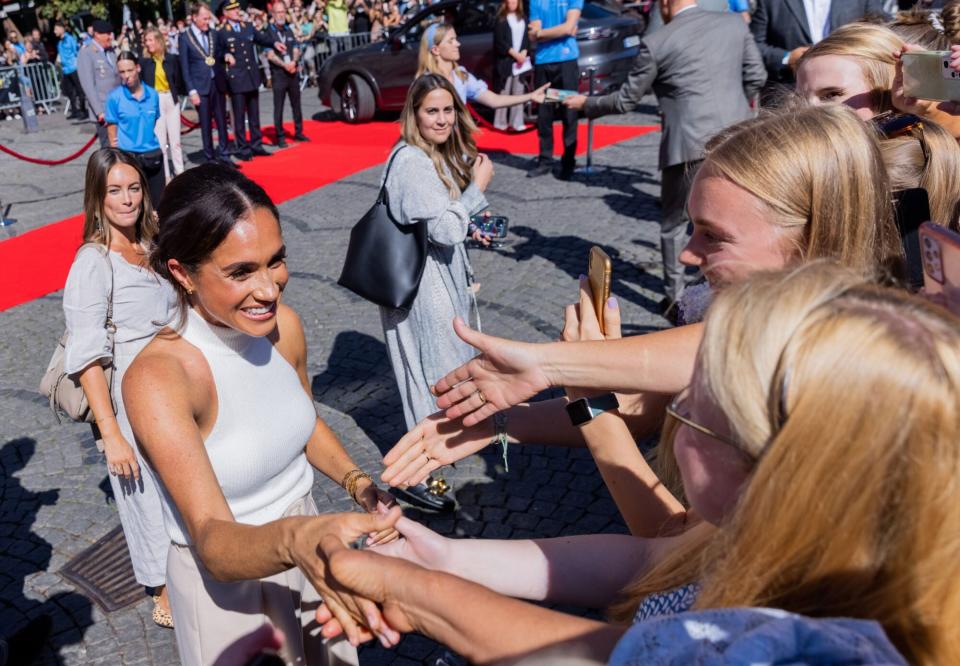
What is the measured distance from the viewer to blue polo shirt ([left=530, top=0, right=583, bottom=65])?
9883 mm

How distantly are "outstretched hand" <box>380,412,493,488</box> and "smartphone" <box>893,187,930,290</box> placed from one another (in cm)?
125

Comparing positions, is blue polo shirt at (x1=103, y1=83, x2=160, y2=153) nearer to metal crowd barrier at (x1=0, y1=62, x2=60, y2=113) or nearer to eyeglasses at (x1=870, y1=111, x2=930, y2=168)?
eyeglasses at (x1=870, y1=111, x2=930, y2=168)

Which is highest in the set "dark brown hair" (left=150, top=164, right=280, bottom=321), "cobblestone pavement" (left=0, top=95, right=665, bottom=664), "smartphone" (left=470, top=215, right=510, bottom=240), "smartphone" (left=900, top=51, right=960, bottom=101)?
"smartphone" (left=900, top=51, right=960, bottom=101)

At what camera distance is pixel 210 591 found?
91.3 inches

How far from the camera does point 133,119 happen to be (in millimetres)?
8148

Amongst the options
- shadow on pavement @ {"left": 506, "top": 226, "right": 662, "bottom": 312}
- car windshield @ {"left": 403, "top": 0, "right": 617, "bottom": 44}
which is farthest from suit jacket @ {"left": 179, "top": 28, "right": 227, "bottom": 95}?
shadow on pavement @ {"left": 506, "top": 226, "right": 662, "bottom": 312}

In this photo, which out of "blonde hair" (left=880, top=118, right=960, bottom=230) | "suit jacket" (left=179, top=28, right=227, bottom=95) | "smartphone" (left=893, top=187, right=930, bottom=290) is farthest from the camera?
"suit jacket" (left=179, top=28, right=227, bottom=95)

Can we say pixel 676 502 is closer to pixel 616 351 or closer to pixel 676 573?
pixel 616 351

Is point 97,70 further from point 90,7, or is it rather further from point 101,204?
point 90,7

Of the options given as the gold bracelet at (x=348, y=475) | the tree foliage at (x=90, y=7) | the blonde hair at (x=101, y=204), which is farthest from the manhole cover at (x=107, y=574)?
the tree foliage at (x=90, y=7)

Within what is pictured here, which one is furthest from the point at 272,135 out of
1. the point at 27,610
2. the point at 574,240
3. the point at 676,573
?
the point at 676,573

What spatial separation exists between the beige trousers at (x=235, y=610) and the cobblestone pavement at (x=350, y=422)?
1035 mm

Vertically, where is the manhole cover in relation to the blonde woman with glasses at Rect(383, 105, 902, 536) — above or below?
below

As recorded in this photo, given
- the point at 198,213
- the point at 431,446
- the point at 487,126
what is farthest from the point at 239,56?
the point at 431,446
